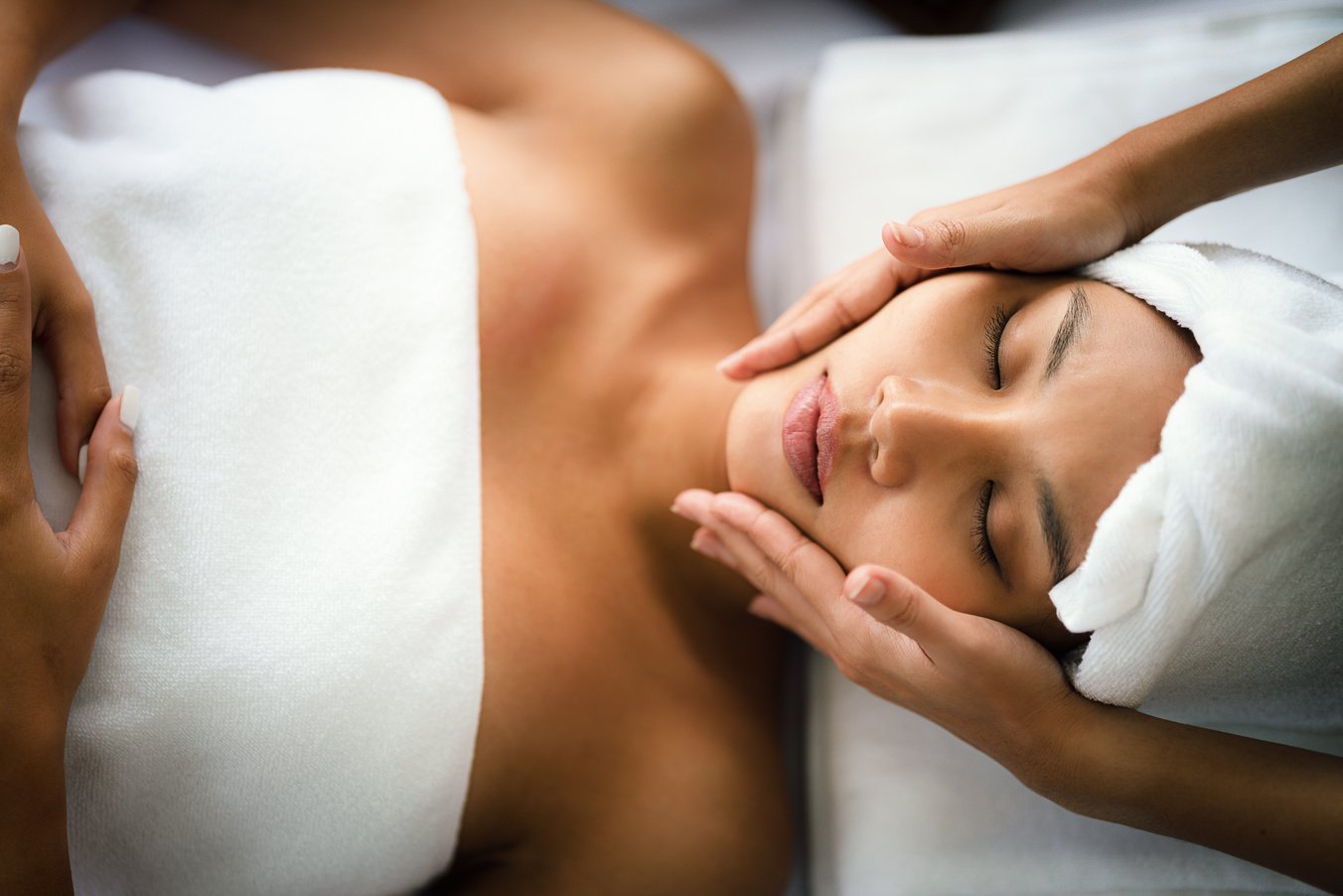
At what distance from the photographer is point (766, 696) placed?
1.56 metres

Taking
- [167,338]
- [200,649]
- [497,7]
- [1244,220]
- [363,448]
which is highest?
[497,7]

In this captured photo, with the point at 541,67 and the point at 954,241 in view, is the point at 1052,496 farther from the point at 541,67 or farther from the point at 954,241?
the point at 541,67

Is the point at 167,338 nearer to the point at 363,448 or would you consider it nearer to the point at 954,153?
the point at 363,448

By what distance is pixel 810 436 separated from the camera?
1.13 m

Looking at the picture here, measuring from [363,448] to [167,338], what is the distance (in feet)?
0.88

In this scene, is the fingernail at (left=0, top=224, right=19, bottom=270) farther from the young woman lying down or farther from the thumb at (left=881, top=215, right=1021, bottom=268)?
the thumb at (left=881, top=215, right=1021, bottom=268)

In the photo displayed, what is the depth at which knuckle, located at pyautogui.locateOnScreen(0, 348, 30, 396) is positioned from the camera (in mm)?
932

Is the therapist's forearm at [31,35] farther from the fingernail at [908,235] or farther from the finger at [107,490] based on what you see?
the fingernail at [908,235]

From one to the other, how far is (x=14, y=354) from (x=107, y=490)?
6.7 inches

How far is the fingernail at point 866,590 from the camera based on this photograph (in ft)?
2.98

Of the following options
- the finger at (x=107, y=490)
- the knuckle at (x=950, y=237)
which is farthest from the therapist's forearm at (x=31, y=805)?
the knuckle at (x=950, y=237)

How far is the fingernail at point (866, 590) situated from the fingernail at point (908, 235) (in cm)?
42

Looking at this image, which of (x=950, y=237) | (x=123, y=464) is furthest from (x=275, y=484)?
(x=950, y=237)

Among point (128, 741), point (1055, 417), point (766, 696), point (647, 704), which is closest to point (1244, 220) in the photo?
point (1055, 417)
